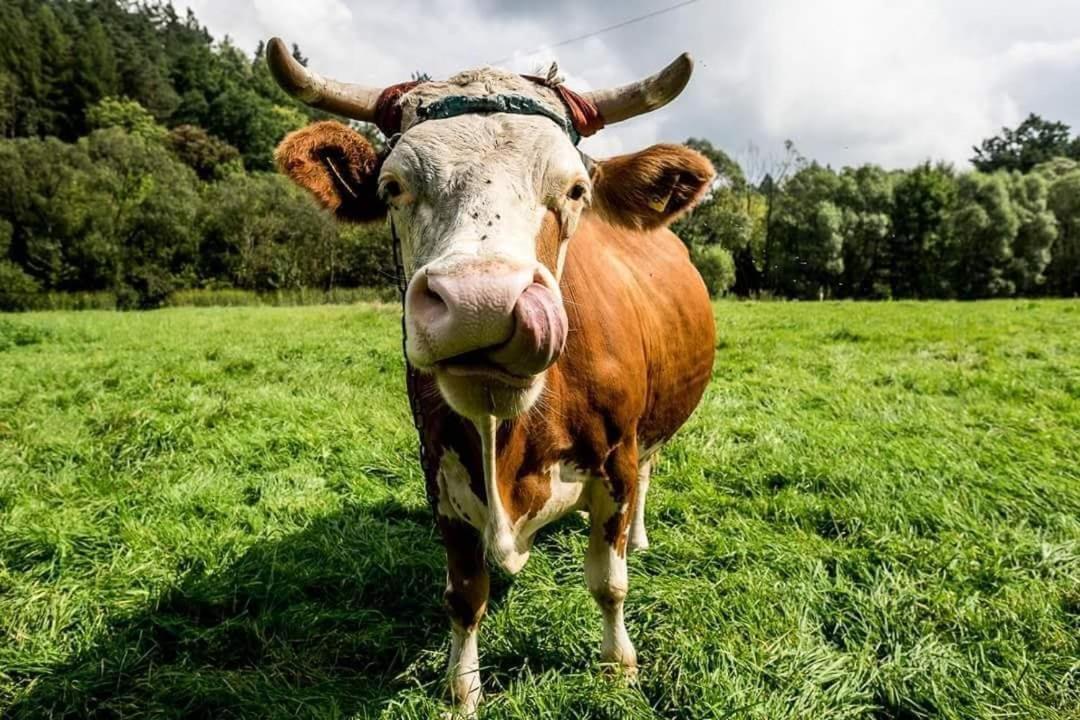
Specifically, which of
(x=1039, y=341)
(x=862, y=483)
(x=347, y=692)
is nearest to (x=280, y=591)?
(x=347, y=692)

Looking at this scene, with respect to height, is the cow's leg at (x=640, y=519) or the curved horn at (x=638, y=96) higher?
the curved horn at (x=638, y=96)

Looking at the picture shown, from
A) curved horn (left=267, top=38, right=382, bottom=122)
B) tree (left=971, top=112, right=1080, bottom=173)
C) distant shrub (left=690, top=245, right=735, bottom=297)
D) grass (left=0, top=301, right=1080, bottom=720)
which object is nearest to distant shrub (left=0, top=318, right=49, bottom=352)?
grass (left=0, top=301, right=1080, bottom=720)

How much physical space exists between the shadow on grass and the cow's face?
173 cm

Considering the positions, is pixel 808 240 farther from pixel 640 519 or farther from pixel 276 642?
pixel 276 642

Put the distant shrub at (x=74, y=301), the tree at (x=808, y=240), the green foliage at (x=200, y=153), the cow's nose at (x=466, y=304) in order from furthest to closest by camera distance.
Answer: the green foliage at (x=200, y=153)
the tree at (x=808, y=240)
the distant shrub at (x=74, y=301)
the cow's nose at (x=466, y=304)

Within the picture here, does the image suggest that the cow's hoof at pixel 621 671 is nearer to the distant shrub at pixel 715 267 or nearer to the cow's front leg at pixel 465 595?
the cow's front leg at pixel 465 595

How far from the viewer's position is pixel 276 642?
288cm

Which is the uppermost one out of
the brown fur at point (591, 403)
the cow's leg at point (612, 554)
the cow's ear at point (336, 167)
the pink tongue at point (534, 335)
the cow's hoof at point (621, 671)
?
the cow's ear at point (336, 167)

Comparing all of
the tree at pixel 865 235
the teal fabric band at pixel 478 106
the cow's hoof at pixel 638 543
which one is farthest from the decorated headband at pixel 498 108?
the tree at pixel 865 235

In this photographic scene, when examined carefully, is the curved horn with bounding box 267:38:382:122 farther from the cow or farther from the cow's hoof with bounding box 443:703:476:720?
the cow's hoof with bounding box 443:703:476:720

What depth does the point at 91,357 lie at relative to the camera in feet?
34.1

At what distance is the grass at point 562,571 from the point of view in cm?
247

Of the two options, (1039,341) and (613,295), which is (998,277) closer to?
(1039,341)

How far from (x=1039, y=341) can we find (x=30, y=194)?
156ft
